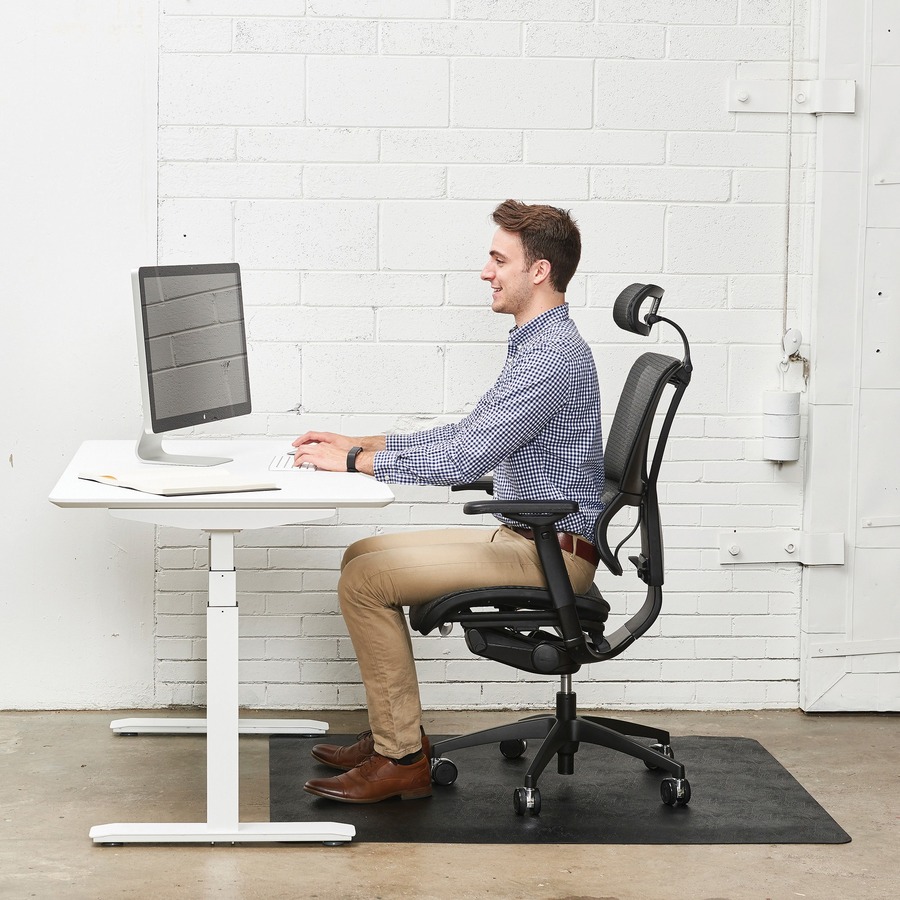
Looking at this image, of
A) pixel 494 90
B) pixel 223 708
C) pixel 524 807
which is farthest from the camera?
pixel 494 90

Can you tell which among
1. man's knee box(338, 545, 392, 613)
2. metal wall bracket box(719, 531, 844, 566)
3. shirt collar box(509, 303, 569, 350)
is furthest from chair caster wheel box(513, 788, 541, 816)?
metal wall bracket box(719, 531, 844, 566)

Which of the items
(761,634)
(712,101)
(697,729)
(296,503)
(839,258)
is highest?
(712,101)

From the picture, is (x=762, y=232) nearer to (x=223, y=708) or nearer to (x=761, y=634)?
(x=761, y=634)

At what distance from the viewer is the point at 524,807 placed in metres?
3.00

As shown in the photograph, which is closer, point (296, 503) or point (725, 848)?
point (296, 503)

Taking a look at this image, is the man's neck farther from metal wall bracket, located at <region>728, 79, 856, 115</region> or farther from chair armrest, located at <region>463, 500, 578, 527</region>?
metal wall bracket, located at <region>728, 79, 856, 115</region>

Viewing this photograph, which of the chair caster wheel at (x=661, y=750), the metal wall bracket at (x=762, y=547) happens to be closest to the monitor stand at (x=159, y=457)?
the chair caster wheel at (x=661, y=750)

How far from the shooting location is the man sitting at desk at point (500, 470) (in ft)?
9.70

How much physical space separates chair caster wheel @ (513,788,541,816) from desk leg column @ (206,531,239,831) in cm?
68

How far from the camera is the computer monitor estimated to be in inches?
119

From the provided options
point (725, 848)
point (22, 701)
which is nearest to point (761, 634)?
point (725, 848)

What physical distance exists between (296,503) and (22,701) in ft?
5.44

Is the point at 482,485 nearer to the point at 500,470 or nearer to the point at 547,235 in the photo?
the point at 500,470

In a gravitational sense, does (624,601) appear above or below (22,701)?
above
